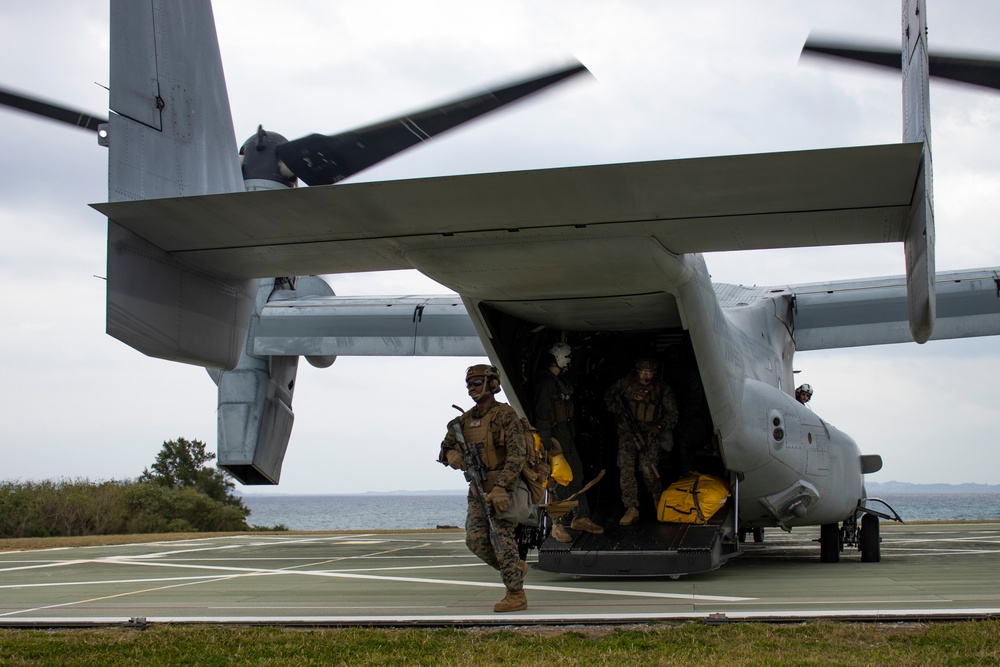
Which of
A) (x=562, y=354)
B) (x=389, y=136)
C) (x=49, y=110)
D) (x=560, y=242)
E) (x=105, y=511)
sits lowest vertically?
(x=105, y=511)

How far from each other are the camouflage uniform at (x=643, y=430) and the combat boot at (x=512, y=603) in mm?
2768

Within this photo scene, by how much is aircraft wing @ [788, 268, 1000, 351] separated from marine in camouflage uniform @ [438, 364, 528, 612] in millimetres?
6113

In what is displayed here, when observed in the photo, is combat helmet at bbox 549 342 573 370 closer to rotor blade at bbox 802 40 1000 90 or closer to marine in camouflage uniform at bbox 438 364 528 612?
marine in camouflage uniform at bbox 438 364 528 612

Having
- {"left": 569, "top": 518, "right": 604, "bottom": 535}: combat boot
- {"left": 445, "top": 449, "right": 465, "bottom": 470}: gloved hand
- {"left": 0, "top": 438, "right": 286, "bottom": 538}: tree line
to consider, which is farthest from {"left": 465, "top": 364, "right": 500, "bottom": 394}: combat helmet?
{"left": 0, "top": 438, "right": 286, "bottom": 538}: tree line

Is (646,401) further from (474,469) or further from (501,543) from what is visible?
(501,543)

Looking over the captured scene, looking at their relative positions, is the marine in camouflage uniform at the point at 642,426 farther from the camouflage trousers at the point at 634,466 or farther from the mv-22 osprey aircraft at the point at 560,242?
the mv-22 osprey aircraft at the point at 560,242

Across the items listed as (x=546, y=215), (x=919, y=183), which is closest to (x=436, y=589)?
(x=546, y=215)

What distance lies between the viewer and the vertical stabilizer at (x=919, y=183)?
16.1 feet

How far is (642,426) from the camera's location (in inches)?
319

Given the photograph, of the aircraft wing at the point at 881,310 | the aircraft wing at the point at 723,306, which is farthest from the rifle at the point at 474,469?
the aircraft wing at the point at 881,310

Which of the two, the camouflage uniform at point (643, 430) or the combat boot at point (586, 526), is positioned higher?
the camouflage uniform at point (643, 430)

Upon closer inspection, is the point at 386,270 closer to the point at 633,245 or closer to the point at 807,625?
the point at 633,245

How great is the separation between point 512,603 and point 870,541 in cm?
549

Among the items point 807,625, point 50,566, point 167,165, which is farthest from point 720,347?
point 50,566
